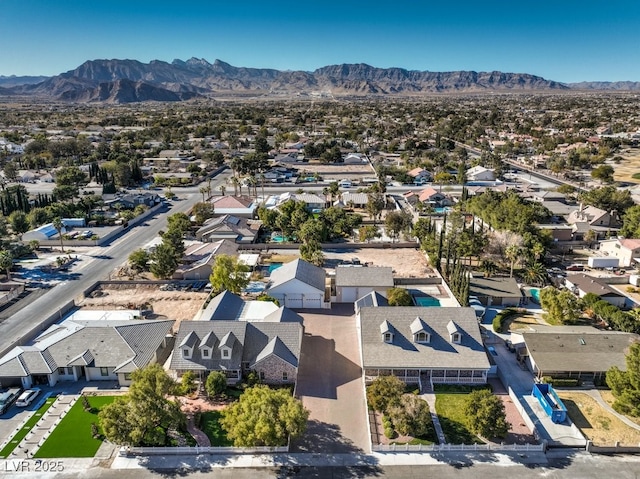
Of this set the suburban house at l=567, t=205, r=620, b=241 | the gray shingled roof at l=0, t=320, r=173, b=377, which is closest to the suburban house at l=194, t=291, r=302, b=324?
the gray shingled roof at l=0, t=320, r=173, b=377

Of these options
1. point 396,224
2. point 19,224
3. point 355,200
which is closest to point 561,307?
point 396,224

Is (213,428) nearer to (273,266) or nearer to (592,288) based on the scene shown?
(273,266)

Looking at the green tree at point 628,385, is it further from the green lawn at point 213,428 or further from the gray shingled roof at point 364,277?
the green lawn at point 213,428

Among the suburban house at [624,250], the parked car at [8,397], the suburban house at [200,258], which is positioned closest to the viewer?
the parked car at [8,397]

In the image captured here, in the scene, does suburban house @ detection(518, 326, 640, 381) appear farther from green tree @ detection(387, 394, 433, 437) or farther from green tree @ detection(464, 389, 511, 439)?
green tree @ detection(387, 394, 433, 437)

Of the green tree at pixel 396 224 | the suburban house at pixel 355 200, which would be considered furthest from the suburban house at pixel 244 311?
the suburban house at pixel 355 200

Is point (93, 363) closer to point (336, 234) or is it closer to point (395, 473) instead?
point (395, 473)
